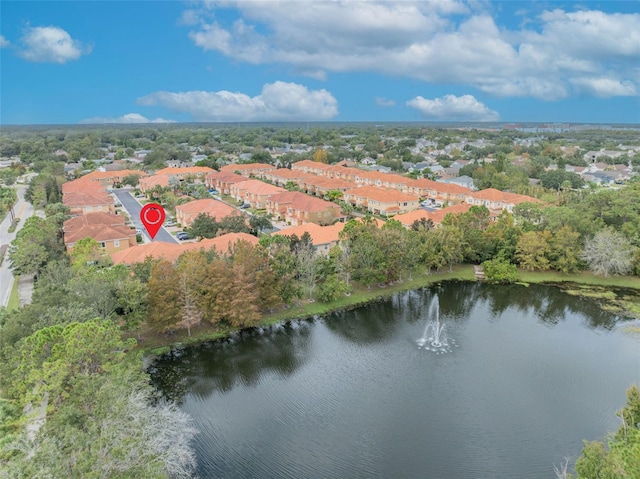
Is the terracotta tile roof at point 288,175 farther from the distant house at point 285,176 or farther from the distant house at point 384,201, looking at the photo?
the distant house at point 384,201

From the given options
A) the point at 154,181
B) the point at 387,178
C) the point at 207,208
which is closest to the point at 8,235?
the point at 207,208

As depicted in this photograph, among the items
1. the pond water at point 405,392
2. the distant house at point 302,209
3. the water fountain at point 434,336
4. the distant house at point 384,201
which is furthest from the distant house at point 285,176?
the water fountain at point 434,336

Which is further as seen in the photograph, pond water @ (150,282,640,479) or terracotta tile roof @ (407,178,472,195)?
terracotta tile roof @ (407,178,472,195)

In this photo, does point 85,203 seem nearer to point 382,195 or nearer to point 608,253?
point 382,195

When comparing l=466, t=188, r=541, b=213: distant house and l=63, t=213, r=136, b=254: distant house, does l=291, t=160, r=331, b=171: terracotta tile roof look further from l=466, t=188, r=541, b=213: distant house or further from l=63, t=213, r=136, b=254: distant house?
l=63, t=213, r=136, b=254: distant house

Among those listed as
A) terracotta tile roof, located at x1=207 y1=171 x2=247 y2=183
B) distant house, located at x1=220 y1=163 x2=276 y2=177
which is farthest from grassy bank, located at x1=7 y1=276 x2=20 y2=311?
distant house, located at x1=220 y1=163 x2=276 y2=177

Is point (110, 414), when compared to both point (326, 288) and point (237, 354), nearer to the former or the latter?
point (237, 354)
